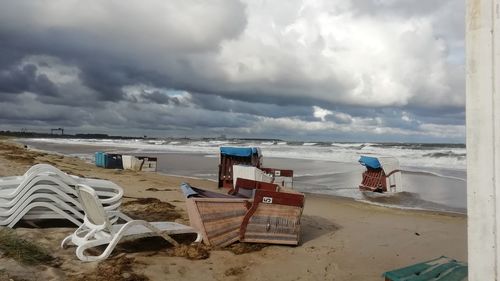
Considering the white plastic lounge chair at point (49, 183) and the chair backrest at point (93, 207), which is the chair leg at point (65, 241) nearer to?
the chair backrest at point (93, 207)

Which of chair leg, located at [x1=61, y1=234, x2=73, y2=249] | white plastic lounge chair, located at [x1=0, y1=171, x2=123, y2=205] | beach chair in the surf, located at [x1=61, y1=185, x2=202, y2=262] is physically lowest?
chair leg, located at [x1=61, y1=234, x2=73, y2=249]

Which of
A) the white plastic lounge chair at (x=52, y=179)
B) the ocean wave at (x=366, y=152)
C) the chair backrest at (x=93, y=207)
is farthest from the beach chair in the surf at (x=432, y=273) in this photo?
the ocean wave at (x=366, y=152)

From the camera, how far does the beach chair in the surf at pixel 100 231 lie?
5.62 metres

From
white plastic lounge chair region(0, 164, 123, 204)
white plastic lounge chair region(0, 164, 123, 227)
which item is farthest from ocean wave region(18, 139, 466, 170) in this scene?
white plastic lounge chair region(0, 164, 123, 227)

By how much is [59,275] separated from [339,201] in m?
9.40

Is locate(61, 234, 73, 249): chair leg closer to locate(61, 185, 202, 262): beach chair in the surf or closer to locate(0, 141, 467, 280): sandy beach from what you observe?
locate(61, 185, 202, 262): beach chair in the surf

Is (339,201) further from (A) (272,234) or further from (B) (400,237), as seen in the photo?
(A) (272,234)

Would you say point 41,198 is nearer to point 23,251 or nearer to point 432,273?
point 23,251

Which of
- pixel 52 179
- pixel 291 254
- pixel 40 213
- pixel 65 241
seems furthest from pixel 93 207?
pixel 291 254

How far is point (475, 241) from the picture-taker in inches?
96.6

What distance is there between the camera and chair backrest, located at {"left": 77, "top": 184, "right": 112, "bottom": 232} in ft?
19.0

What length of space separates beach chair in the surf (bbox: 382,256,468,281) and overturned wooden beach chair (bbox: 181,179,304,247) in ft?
9.26

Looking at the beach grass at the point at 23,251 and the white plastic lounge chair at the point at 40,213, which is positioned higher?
the white plastic lounge chair at the point at 40,213

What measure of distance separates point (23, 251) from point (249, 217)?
306cm
